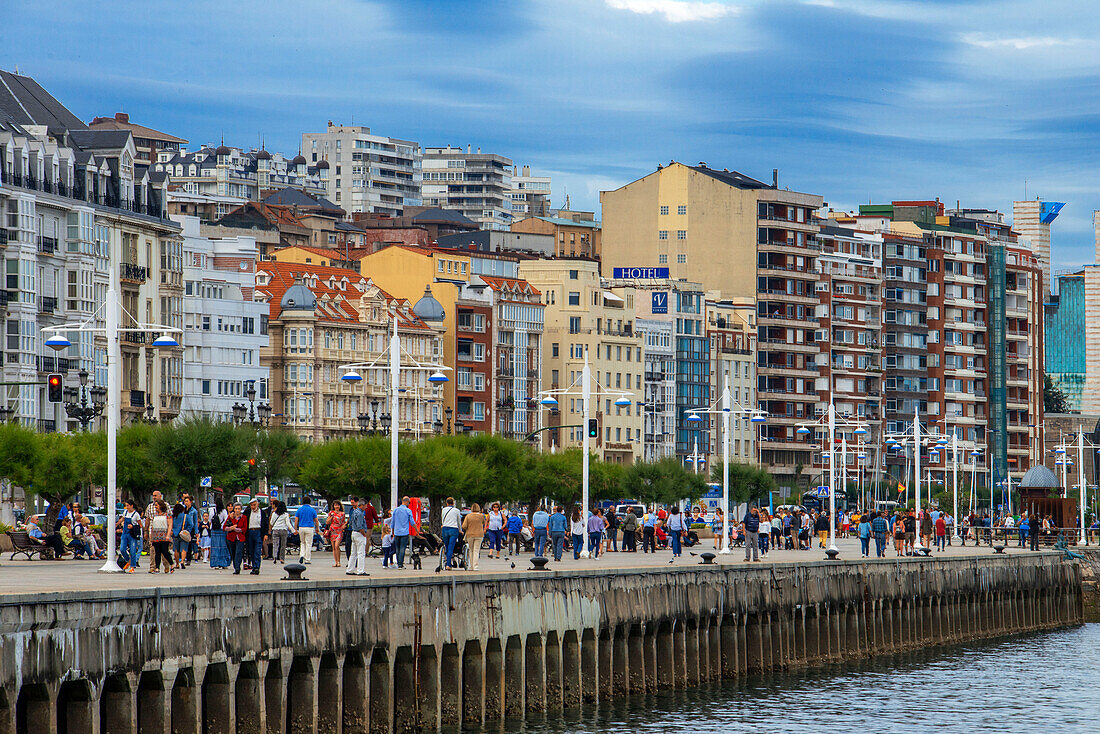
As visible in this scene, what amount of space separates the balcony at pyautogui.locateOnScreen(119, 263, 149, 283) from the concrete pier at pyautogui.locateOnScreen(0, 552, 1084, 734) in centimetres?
6249

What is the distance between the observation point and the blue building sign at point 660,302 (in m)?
186

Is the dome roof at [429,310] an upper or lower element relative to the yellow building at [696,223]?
lower

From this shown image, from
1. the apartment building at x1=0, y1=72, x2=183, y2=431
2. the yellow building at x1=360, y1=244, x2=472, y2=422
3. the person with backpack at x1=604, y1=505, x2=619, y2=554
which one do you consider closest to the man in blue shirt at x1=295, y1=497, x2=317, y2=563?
the person with backpack at x1=604, y1=505, x2=619, y2=554

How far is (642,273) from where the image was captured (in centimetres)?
19212

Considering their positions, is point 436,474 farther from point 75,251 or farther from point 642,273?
point 642,273

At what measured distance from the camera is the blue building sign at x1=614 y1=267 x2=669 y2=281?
626 ft

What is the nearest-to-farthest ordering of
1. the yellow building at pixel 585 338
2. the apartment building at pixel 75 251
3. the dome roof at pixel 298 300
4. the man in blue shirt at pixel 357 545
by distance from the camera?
the man in blue shirt at pixel 357 545, the apartment building at pixel 75 251, the dome roof at pixel 298 300, the yellow building at pixel 585 338

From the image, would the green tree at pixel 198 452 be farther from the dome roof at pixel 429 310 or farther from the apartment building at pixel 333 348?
the dome roof at pixel 429 310

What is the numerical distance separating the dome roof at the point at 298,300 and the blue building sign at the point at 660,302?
1744 inches

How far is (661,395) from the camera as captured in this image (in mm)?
186500

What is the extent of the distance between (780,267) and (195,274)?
76627 millimetres

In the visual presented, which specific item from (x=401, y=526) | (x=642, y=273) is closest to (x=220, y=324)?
(x=642, y=273)

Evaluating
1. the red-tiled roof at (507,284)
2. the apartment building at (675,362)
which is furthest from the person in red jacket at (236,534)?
the apartment building at (675,362)

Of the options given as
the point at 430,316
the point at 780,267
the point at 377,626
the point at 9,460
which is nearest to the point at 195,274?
the point at 430,316
